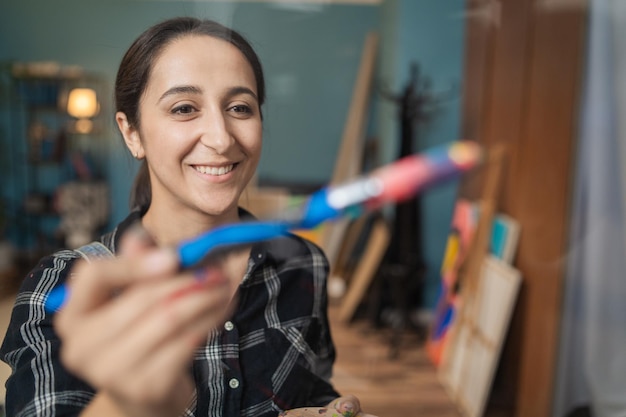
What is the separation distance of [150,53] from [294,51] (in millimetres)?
124

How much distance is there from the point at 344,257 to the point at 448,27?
1.28 ft

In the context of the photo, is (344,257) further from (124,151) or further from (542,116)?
(124,151)

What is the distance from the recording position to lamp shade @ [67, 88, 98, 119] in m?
0.39

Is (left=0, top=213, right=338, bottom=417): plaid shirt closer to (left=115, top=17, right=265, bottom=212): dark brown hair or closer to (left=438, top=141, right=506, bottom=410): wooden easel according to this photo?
(left=115, top=17, right=265, bottom=212): dark brown hair

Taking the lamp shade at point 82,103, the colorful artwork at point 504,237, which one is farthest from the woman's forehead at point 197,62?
the colorful artwork at point 504,237

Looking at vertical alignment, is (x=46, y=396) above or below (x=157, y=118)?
below

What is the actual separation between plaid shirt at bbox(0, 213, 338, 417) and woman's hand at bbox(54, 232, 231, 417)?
0.07 meters

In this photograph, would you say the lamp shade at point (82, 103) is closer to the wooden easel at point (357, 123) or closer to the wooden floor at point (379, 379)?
the wooden easel at point (357, 123)

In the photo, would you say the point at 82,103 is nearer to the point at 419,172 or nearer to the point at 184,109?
the point at 184,109

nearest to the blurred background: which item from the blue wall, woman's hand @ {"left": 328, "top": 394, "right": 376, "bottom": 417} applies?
the blue wall

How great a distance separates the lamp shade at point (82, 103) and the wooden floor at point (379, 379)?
12.1 inches

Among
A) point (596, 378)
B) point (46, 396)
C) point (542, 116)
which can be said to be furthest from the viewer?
point (596, 378)

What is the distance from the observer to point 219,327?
35 centimetres

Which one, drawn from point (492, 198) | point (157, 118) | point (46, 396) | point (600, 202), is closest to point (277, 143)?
point (157, 118)
